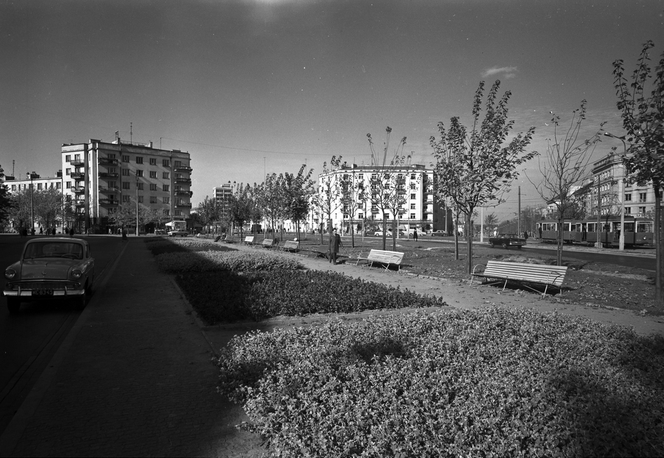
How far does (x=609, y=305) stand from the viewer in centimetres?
1006

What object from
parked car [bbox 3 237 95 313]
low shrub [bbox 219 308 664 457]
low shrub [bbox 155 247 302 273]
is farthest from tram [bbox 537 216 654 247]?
parked car [bbox 3 237 95 313]

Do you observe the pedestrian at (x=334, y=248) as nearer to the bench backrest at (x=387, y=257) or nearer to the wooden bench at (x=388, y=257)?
the wooden bench at (x=388, y=257)

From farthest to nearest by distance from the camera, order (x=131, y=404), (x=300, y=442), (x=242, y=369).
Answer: (x=242, y=369) → (x=131, y=404) → (x=300, y=442)

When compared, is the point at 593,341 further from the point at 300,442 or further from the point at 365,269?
the point at 365,269

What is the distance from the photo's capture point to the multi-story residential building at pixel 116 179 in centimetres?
9062

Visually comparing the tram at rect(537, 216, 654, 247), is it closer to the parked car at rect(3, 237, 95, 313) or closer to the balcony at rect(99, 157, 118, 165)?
the parked car at rect(3, 237, 95, 313)

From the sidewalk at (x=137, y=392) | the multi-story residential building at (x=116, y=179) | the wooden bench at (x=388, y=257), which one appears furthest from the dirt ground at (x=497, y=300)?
the multi-story residential building at (x=116, y=179)

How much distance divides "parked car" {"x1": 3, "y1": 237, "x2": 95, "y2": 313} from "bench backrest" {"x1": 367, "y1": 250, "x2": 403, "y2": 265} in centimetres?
1066

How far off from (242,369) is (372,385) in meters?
1.65

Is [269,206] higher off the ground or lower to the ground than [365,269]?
higher

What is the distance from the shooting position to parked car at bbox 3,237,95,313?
925cm

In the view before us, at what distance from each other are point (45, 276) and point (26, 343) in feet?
9.05

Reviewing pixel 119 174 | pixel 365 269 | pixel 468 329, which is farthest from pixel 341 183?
pixel 119 174

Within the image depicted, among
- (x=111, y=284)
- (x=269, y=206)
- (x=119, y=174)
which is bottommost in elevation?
(x=111, y=284)
